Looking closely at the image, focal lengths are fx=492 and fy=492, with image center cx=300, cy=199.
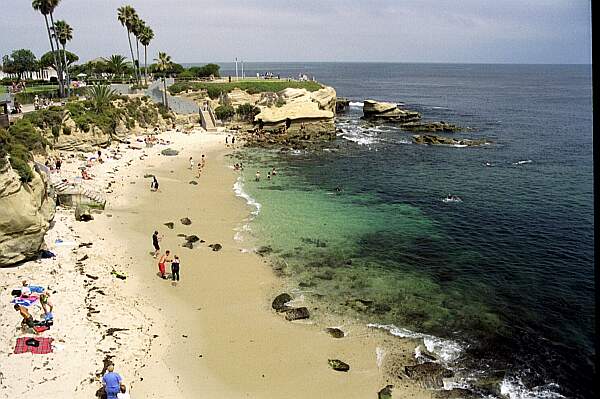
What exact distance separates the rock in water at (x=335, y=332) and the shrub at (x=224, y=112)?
182 ft

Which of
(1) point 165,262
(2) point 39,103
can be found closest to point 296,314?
(1) point 165,262

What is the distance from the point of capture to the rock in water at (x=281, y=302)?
2059cm

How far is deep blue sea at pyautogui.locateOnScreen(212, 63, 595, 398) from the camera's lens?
17750mm

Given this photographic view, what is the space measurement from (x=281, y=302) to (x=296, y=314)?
129 cm

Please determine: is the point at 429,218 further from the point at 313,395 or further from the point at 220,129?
A: the point at 220,129

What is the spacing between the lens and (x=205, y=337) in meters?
18.4

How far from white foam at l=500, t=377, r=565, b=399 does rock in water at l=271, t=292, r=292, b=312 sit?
8786mm

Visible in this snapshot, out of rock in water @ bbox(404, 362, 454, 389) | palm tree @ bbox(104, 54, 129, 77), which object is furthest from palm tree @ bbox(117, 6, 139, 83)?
rock in water @ bbox(404, 362, 454, 389)

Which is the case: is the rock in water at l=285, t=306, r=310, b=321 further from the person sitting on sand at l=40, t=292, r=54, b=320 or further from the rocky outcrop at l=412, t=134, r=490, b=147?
the rocky outcrop at l=412, t=134, r=490, b=147

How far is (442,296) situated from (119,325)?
13.5m

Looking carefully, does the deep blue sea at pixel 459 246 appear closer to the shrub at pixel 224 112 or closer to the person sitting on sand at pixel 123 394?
the person sitting on sand at pixel 123 394

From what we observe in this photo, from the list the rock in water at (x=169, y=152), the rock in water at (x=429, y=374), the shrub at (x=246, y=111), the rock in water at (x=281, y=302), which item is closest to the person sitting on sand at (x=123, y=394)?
the rock in water at (x=281, y=302)

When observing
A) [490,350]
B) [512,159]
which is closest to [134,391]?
[490,350]

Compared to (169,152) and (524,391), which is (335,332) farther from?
(169,152)
